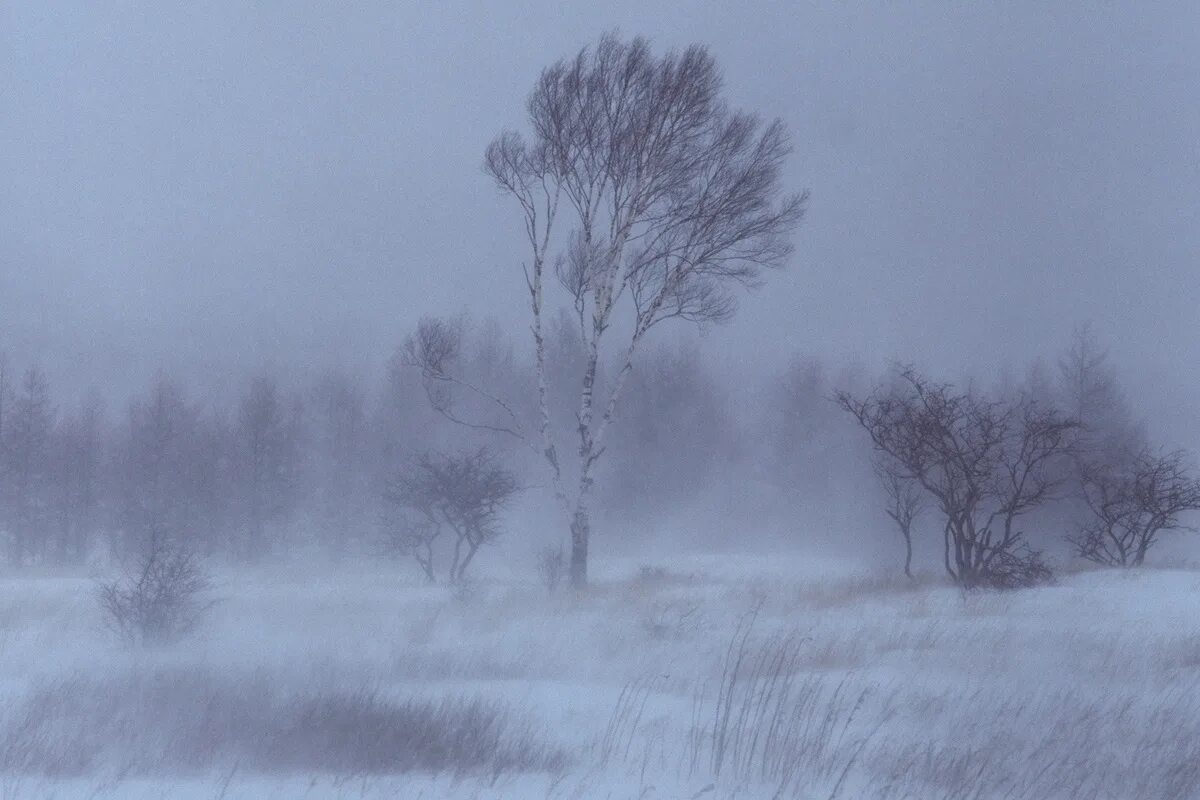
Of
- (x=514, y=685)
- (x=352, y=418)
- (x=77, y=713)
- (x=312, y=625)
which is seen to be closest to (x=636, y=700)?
(x=514, y=685)

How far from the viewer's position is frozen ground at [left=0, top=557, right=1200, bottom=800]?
5672mm

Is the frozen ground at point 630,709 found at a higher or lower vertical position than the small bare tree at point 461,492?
lower

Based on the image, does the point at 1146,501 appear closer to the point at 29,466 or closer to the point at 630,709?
the point at 630,709

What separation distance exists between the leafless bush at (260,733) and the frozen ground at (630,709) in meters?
0.02

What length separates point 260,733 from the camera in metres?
6.64

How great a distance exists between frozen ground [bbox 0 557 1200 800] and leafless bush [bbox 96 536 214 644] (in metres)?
0.35

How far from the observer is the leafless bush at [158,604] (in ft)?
38.1

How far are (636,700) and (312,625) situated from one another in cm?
675

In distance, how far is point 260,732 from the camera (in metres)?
6.66

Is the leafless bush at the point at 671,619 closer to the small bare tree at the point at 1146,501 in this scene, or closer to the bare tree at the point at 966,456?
the bare tree at the point at 966,456

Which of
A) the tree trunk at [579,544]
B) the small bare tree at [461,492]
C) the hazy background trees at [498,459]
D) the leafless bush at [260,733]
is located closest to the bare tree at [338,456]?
the hazy background trees at [498,459]

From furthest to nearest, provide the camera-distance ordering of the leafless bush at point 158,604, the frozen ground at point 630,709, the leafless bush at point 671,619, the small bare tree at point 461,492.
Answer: the small bare tree at point 461,492
the leafless bush at point 158,604
the leafless bush at point 671,619
the frozen ground at point 630,709

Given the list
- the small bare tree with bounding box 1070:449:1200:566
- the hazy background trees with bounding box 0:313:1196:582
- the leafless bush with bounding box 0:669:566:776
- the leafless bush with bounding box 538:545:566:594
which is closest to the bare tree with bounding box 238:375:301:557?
the hazy background trees with bounding box 0:313:1196:582

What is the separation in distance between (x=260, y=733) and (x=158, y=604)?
589 cm
